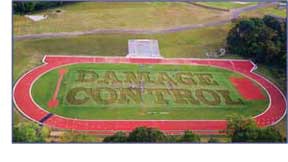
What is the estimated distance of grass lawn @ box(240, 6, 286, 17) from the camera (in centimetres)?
1072

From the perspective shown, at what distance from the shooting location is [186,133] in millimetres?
9375

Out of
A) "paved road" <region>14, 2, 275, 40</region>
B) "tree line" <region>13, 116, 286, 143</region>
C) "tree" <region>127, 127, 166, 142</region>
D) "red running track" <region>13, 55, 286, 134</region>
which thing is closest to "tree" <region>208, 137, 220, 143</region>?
"tree line" <region>13, 116, 286, 143</region>

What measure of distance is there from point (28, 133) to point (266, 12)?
5.11 meters

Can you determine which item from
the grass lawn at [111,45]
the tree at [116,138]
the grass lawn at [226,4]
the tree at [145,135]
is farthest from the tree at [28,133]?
the grass lawn at [226,4]

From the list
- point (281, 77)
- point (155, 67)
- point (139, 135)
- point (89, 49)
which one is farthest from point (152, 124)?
point (281, 77)

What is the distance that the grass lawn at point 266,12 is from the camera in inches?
422

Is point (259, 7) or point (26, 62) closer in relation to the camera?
point (26, 62)

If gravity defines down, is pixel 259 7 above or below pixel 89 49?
above

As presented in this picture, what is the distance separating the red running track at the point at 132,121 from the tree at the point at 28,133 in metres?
0.24

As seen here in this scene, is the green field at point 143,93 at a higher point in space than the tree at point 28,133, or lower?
higher

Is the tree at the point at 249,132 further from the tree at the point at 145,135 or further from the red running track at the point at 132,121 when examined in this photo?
the tree at the point at 145,135

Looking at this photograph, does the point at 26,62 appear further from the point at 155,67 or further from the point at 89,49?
the point at 155,67

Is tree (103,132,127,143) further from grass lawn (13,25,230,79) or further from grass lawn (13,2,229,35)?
grass lawn (13,2,229,35)
